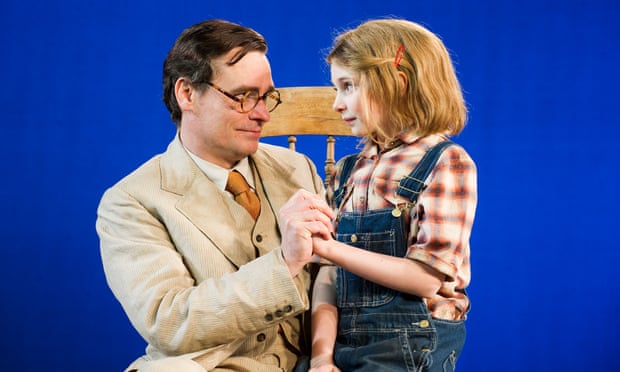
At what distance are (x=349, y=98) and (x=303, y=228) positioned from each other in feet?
1.00

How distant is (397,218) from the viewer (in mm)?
1616

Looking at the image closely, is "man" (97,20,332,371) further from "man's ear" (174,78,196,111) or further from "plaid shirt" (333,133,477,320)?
→ "plaid shirt" (333,133,477,320)

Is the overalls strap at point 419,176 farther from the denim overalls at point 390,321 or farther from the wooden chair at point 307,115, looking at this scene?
the wooden chair at point 307,115

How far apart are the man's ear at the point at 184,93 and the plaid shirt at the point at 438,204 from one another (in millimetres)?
526

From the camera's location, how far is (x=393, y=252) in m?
1.62

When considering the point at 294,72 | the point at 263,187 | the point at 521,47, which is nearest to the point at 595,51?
the point at 521,47

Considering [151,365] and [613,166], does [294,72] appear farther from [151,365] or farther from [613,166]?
[151,365]

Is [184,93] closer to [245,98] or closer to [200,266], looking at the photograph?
[245,98]

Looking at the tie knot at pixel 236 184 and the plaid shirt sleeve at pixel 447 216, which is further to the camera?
the tie knot at pixel 236 184

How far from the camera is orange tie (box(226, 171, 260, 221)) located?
6.34ft

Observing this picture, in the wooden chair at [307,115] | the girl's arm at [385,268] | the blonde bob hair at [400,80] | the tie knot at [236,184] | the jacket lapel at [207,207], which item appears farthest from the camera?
the wooden chair at [307,115]

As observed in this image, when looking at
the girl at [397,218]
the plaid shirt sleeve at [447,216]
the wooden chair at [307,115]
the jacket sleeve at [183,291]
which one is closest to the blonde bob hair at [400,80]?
the girl at [397,218]

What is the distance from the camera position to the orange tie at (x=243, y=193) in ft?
6.34

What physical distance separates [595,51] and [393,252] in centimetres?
186
